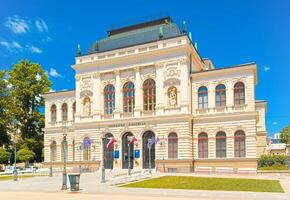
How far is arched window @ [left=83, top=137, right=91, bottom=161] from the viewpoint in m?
49.8

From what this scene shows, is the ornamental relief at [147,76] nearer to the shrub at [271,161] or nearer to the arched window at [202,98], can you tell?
the arched window at [202,98]

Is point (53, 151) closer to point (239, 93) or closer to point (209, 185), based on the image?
point (239, 93)

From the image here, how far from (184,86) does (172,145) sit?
708cm

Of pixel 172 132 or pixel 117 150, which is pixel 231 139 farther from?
pixel 117 150

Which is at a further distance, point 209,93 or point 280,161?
point 280,161

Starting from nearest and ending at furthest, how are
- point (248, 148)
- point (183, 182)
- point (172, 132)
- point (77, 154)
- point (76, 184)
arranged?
point (76, 184), point (183, 182), point (248, 148), point (172, 132), point (77, 154)

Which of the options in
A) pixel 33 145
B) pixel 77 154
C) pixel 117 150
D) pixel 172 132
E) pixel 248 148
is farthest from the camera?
pixel 33 145

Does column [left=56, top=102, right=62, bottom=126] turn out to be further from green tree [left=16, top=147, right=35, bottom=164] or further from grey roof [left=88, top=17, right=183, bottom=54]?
grey roof [left=88, top=17, right=183, bottom=54]

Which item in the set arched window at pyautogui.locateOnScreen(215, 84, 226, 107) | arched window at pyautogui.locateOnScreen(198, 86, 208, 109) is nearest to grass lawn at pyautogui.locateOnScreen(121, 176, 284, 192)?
arched window at pyautogui.locateOnScreen(215, 84, 226, 107)

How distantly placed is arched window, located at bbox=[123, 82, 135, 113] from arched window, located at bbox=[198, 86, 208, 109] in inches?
331

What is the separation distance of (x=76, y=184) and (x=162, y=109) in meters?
22.3

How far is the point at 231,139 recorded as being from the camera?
143ft

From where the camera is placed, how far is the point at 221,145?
1737 inches

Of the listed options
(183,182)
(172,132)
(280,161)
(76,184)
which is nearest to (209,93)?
(172,132)
